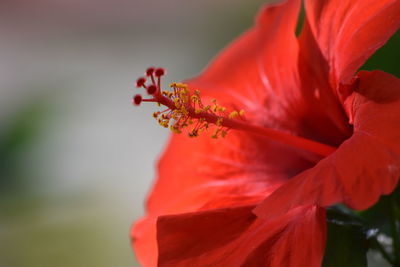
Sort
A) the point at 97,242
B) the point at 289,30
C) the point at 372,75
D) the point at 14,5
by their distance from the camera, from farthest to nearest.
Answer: the point at 14,5 < the point at 97,242 < the point at 289,30 < the point at 372,75

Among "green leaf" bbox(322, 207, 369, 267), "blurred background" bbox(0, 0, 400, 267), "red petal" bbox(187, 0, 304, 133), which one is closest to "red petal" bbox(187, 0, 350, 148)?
"red petal" bbox(187, 0, 304, 133)

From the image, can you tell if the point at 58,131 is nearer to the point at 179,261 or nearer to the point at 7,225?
the point at 7,225

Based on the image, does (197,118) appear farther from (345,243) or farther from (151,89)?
(345,243)

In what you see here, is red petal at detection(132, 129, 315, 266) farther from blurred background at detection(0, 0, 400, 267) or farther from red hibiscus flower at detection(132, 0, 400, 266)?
blurred background at detection(0, 0, 400, 267)

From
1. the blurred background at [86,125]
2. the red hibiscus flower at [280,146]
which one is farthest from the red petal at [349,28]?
the blurred background at [86,125]

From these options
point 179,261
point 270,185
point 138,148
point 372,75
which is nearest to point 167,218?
point 179,261

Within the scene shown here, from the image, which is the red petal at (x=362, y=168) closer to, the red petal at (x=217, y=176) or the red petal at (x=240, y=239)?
the red petal at (x=240, y=239)
